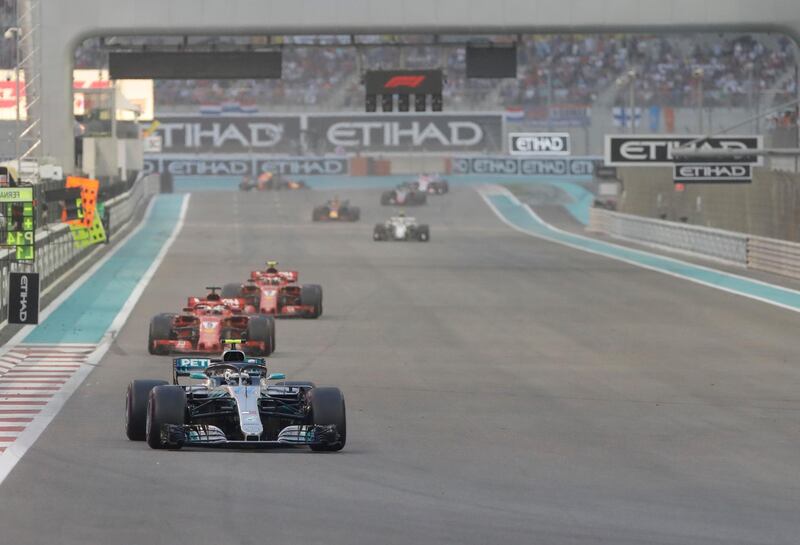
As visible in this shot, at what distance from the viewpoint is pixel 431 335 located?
85.1ft

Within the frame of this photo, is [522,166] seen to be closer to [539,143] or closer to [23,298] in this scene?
[539,143]

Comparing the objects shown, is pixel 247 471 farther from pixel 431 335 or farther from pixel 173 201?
pixel 173 201

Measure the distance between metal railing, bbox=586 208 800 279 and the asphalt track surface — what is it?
7.67 meters

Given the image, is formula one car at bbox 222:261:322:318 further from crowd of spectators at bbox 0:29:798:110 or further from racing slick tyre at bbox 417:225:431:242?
crowd of spectators at bbox 0:29:798:110

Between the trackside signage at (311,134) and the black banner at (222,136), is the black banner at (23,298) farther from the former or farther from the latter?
the black banner at (222,136)

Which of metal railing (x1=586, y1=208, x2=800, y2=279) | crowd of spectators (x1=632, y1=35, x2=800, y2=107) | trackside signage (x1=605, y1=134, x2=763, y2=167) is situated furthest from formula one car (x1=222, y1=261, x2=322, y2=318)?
crowd of spectators (x1=632, y1=35, x2=800, y2=107)

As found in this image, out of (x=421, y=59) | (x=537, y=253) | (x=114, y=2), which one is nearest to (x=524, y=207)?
(x=421, y=59)

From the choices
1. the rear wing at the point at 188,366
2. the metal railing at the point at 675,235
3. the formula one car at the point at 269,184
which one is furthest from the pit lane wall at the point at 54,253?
the formula one car at the point at 269,184

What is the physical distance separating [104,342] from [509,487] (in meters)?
13.3

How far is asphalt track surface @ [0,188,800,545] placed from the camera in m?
11.1

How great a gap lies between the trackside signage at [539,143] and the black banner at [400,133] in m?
4.90

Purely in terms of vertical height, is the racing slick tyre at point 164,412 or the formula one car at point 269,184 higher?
the formula one car at point 269,184

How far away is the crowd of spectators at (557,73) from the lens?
87.4 m

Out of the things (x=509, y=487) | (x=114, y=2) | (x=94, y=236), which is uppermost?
(x=114, y=2)
